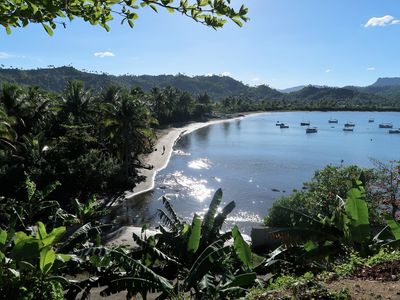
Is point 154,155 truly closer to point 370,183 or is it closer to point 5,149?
point 5,149

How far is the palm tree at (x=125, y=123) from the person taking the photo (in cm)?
3712

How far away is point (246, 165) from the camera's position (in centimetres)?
5469

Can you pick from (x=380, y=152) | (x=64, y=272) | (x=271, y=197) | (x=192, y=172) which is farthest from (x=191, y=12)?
(x=380, y=152)

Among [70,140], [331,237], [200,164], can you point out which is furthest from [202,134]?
[331,237]

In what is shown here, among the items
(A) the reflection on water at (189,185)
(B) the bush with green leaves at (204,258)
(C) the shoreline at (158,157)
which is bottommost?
(A) the reflection on water at (189,185)

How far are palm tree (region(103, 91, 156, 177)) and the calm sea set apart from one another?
5.26 metres

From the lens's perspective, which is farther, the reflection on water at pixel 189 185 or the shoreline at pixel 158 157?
the shoreline at pixel 158 157

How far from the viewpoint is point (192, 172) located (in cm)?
4866

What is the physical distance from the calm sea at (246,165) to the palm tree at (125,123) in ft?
17.3

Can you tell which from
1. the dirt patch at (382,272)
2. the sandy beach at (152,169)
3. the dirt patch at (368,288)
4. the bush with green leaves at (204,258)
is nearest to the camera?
the dirt patch at (368,288)

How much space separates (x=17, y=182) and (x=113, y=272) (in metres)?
22.5

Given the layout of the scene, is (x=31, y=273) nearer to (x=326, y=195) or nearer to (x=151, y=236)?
(x=151, y=236)

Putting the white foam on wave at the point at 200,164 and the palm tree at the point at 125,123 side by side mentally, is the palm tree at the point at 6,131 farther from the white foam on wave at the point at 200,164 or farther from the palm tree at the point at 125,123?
the white foam on wave at the point at 200,164

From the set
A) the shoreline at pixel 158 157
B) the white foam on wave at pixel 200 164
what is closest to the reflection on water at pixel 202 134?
the shoreline at pixel 158 157
